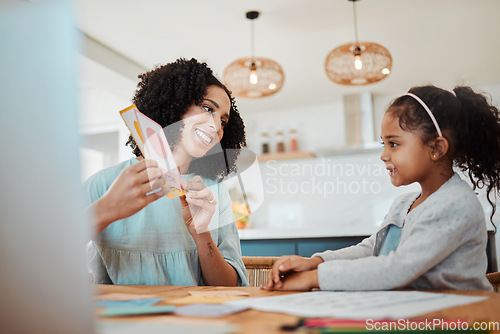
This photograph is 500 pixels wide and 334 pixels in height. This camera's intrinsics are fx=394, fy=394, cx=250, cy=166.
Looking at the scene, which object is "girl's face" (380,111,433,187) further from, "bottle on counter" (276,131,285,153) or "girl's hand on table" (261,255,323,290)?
"bottle on counter" (276,131,285,153)

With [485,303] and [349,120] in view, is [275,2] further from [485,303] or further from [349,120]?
[485,303]

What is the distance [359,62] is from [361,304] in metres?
2.07

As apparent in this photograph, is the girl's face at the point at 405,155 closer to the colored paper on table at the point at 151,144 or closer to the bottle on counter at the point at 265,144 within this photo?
the colored paper on table at the point at 151,144

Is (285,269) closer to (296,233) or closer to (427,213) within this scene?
(427,213)

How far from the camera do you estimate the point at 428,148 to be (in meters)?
0.85

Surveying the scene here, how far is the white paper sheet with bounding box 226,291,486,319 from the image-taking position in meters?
0.42

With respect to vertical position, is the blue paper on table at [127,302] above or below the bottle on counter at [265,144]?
below

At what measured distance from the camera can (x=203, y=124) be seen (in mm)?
1064

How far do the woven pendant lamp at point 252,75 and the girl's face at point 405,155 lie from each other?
1.64 metres

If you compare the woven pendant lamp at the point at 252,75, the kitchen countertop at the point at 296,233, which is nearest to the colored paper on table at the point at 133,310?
the kitchen countertop at the point at 296,233

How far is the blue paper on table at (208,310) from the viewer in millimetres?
439

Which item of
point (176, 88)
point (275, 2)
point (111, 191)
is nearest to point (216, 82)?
point (176, 88)

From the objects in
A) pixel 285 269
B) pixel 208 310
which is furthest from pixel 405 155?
pixel 208 310

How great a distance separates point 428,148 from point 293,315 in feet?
1.88
